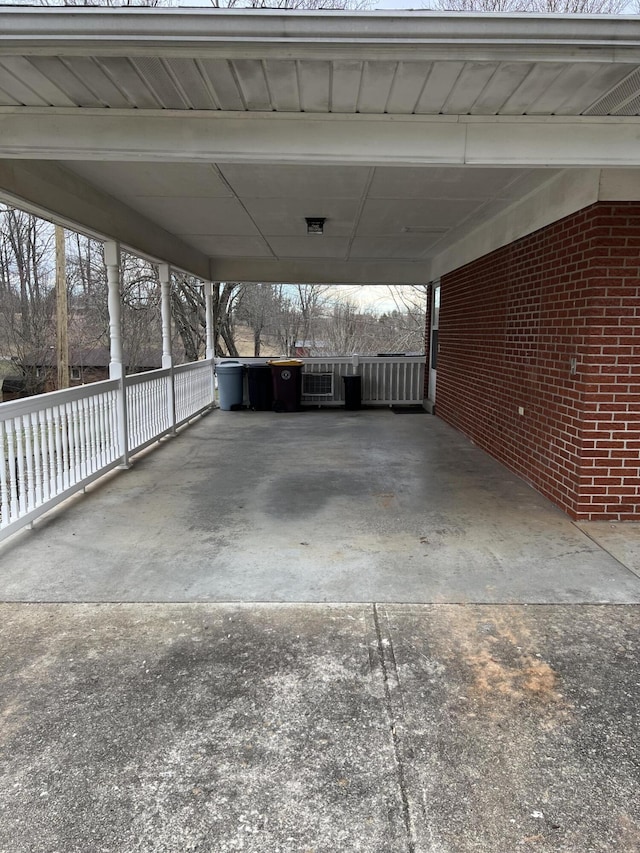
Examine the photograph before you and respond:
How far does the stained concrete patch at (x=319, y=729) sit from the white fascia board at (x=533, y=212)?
10.0 ft

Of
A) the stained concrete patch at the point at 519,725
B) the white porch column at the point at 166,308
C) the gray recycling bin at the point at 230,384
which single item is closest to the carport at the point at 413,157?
the white porch column at the point at 166,308

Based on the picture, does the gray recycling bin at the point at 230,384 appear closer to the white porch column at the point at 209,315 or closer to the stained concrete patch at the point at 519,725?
the white porch column at the point at 209,315

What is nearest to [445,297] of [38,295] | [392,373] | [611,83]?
[392,373]

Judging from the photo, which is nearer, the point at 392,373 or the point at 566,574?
the point at 566,574

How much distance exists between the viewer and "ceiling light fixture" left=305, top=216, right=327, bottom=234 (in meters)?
6.62

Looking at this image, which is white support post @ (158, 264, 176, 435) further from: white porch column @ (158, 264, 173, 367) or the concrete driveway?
the concrete driveway

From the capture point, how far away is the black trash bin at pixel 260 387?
10656mm

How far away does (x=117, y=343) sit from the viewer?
6.02 meters

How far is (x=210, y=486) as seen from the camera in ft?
17.4

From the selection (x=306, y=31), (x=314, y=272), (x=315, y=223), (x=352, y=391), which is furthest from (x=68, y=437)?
(x=314, y=272)

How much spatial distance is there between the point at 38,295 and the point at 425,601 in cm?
1401

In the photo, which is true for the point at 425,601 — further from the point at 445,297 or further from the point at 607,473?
the point at 445,297

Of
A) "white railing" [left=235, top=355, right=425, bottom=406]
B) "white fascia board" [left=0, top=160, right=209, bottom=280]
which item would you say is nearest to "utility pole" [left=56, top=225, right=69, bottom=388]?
"white railing" [left=235, top=355, right=425, bottom=406]

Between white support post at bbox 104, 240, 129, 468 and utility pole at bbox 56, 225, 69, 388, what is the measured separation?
6.80m
